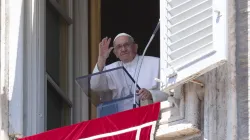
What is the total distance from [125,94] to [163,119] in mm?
1002

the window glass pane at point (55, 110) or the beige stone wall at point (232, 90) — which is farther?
the window glass pane at point (55, 110)

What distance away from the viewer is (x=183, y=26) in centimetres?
924

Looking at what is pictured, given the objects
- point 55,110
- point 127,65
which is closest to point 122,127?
point 127,65

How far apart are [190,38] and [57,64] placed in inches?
87.0

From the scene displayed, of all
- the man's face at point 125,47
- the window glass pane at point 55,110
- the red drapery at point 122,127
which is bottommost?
the red drapery at point 122,127

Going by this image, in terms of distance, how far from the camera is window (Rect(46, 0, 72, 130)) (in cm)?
1092

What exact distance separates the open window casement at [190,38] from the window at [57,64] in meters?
1.70

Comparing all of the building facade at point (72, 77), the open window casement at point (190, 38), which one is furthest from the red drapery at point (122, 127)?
the open window casement at point (190, 38)

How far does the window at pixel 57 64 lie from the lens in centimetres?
1092

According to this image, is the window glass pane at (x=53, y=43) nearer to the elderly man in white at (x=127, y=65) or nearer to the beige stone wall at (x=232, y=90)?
the elderly man in white at (x=127, y=65)

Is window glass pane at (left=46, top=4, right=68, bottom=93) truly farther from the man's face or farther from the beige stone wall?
the beige stone wall

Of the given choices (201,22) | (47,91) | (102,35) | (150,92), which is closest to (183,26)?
(201,22)

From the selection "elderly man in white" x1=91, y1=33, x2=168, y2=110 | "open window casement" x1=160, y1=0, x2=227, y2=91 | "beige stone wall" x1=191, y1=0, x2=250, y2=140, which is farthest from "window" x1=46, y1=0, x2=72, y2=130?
"beige stone wall" x1=191, y1=0, x2=250, y2=140

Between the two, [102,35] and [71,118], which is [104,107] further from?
[102,35]
